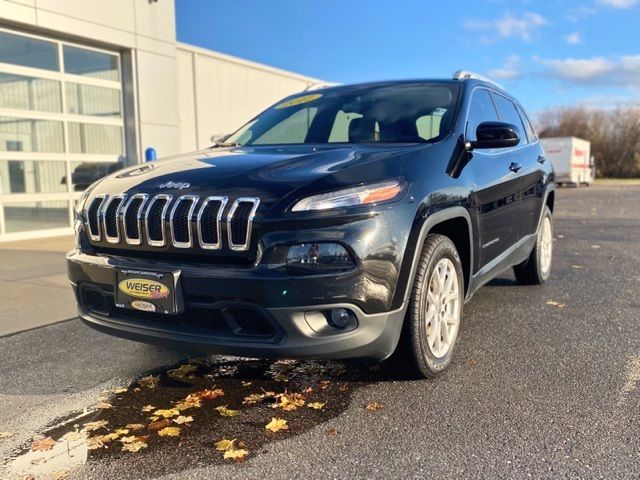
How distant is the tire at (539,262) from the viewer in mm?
5637

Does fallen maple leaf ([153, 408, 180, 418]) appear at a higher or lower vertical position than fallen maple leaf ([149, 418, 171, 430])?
higher

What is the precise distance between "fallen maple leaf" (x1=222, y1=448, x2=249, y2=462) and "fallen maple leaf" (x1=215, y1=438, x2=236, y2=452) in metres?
0.03

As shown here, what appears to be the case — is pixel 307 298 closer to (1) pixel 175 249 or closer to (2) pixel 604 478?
(1) pixel 175 249

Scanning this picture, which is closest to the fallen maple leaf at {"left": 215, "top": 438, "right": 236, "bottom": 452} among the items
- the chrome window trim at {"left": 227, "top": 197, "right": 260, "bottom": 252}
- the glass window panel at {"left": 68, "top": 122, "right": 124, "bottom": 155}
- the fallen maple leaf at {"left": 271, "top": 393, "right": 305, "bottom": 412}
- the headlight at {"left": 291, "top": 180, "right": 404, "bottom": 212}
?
the fallen maple leaf at {"left": 271, "top": 393, "right": 305, "bottom": 412}

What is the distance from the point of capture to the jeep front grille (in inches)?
107

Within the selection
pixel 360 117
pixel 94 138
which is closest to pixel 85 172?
pixel 94 138

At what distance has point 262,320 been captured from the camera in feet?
9.05

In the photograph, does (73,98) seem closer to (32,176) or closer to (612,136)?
(32,176)

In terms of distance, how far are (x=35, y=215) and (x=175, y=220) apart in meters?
8.41

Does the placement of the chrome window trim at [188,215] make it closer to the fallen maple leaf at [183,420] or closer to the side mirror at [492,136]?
the fallen maple leaf at [183,420]

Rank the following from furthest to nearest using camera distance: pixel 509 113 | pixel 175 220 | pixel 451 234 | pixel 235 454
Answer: pixel 509 113 < pixel 451 234 < pixel 175 220 < pixel 235 454

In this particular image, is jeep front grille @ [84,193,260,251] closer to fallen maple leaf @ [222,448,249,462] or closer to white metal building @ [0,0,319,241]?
fallen maple leaf @ [222,448,249,462]

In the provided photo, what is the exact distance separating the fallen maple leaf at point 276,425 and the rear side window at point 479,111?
84.9 inches

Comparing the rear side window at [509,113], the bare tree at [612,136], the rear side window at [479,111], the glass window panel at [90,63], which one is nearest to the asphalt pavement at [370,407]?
the rear side window at [479,111]
